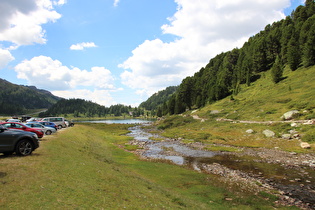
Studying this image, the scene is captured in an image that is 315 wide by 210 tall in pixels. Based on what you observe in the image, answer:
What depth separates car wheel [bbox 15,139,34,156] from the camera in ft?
59.1

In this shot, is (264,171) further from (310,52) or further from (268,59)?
(268,59)

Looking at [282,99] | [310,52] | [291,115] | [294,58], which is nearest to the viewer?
[291,115]

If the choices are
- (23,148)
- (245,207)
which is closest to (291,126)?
(245,207)

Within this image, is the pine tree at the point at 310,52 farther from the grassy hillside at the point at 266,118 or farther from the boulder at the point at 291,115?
the boulder at the point at 291,115

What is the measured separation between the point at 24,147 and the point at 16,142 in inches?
44.9

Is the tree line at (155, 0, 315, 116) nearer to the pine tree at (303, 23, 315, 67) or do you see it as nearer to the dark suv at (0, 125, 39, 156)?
the pine tree at (303, 23, 315, 67)

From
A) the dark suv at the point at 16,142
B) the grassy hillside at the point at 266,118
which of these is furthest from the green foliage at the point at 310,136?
the dark suv at the point at 16,142

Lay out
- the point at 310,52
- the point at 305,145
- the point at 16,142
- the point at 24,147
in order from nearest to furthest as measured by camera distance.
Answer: the point at 16,142 → the point at 24,147 → the point at 305,145 → the point at 310,52

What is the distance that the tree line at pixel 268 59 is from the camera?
104 m

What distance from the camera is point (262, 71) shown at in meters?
136

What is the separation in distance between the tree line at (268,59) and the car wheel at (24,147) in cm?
11441

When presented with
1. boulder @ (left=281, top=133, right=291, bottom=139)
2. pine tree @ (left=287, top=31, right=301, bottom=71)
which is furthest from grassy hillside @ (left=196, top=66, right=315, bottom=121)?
boulder @ (left=281, top=133, right=291, bottom=139)

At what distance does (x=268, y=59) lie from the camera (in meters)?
139

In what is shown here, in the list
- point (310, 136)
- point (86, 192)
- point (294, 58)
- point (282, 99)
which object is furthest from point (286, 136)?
point (294, 58)
